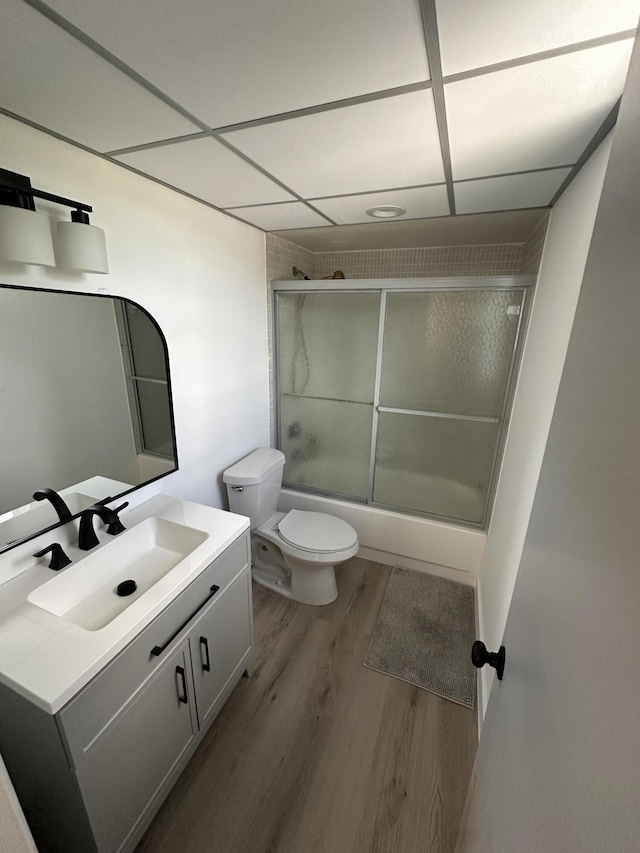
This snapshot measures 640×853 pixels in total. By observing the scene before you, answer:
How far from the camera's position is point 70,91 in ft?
2.67

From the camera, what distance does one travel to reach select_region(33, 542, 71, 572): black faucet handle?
1.10m

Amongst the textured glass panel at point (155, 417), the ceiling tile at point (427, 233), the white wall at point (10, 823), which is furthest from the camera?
the ceiling tile at point (427, 233)

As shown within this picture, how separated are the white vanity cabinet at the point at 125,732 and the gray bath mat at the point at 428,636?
0.88 meters

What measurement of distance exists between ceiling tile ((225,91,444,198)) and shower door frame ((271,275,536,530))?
726 mm

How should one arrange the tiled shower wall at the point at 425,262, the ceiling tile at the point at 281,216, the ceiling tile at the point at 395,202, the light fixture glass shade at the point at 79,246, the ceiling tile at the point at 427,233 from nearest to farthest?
the light fixture glass shade at the point at 79,246
the ceiling tile at the point at 395,202
the ceiling tile at the point at 281,216
the ceiling tile at the point at 427,233
the tiled shower wall at the point at 425,262

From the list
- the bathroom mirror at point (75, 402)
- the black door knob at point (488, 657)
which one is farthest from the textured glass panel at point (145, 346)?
the black door knob at point (488, 657)

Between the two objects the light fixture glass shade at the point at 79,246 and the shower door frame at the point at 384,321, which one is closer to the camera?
the light fixture glass shade at the point at 79,246

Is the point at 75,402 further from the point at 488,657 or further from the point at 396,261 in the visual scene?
the point at 396,261

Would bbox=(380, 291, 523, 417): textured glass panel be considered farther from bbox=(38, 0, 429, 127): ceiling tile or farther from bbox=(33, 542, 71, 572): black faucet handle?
bbox=(33, 542, 71, 572): black faucet handle

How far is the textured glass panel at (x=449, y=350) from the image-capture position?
1.90 meters

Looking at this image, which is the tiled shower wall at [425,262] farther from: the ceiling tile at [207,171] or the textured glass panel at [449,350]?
the ceiling tile at [207,171]

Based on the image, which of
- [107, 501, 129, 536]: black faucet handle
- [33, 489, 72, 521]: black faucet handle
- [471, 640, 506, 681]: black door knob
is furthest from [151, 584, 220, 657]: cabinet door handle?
[471, 640, 506, 681]: black door knob

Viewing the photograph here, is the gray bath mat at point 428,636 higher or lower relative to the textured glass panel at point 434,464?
lower

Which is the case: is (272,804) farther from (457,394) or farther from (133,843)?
(457,394)
